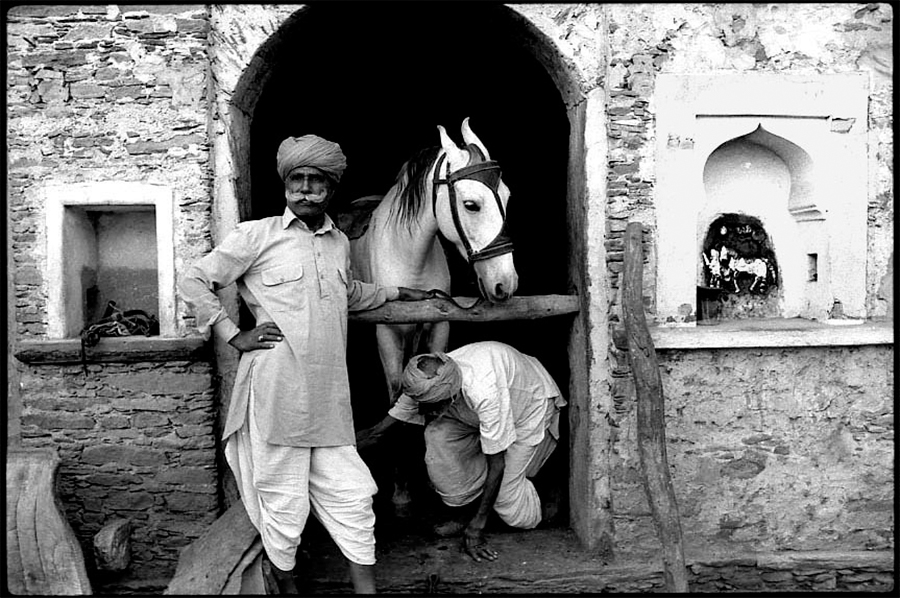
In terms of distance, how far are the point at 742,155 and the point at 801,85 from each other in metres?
0.51

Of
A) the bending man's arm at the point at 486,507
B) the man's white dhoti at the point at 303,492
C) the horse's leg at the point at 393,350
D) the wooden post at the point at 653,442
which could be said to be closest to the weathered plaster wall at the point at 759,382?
the wooden post at the point at 653,442

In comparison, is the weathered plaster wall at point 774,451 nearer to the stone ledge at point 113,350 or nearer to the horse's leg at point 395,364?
the horse's leg at point 395,364

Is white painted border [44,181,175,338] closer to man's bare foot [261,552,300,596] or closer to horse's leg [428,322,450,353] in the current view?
man's bare foot [261,552,300,596]

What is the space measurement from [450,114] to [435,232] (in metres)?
2.59

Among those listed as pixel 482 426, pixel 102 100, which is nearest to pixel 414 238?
pixel 482 426

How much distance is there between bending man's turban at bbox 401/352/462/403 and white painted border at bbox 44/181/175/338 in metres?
1.27

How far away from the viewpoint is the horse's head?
14.3 ft

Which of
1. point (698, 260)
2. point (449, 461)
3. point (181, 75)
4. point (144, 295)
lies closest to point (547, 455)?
point (449, 461)

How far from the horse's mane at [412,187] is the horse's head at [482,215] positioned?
0.33 metres

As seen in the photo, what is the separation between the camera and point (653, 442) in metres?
3.97

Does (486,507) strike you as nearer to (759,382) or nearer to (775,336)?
(759,382)

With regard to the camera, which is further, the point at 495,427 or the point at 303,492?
the point at 495,427

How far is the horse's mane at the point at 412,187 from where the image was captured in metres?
4.82

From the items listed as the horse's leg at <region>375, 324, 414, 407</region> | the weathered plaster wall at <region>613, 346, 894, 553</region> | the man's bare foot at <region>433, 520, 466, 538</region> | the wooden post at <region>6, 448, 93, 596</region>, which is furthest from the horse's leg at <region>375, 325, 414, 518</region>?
the wooden post at <region>6, 448, 93, 596</region>
